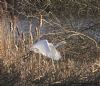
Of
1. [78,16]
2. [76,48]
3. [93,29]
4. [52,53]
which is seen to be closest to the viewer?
[52,53]

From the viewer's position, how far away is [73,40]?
6645 mm

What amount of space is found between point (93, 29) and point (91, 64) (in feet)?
5.25

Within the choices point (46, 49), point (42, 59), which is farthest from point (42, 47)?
point (42, 59)

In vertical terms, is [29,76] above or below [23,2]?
below

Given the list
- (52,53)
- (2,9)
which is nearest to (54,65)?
(52,53)

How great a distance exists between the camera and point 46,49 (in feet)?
19.6

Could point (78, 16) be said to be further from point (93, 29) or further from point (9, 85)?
point (9, 85)

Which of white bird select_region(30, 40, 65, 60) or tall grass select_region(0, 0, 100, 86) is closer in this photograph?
tall grass select_region(0, 0, 100, 86)

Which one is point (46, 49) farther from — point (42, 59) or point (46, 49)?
point (42, 59)

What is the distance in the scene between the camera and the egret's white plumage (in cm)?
586

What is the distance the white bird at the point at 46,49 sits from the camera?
586 cm

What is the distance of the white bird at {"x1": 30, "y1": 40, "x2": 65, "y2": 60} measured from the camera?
5855mm

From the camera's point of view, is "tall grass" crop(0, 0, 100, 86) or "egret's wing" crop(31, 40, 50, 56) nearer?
"tall grass" crop(0, 0, 100, 86)

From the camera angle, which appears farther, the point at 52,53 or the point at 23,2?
the point at 23,2
